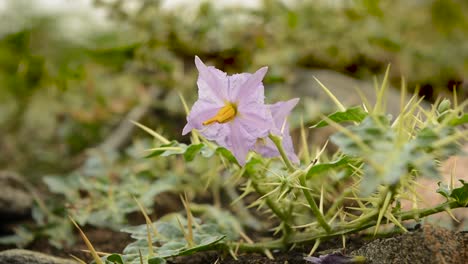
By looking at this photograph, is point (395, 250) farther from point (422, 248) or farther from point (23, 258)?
point (23, 258)

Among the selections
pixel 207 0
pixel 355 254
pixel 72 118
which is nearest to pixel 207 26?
pixel 207 0

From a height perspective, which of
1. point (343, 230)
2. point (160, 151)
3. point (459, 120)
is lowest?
point (343, 230)

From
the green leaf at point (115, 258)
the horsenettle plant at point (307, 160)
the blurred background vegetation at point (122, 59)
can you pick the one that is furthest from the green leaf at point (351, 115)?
the blurred background vegetation at point (122, 59)

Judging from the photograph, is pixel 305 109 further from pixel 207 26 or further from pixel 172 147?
pixel 172 147

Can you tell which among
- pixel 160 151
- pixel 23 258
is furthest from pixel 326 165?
pixel 23 258

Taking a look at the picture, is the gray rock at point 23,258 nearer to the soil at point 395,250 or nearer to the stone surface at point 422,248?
the soil at point 395,250

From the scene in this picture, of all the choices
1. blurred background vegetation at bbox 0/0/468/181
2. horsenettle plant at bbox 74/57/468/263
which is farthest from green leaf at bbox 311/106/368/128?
blurred background vegetation at bbox 0/0/468/181
